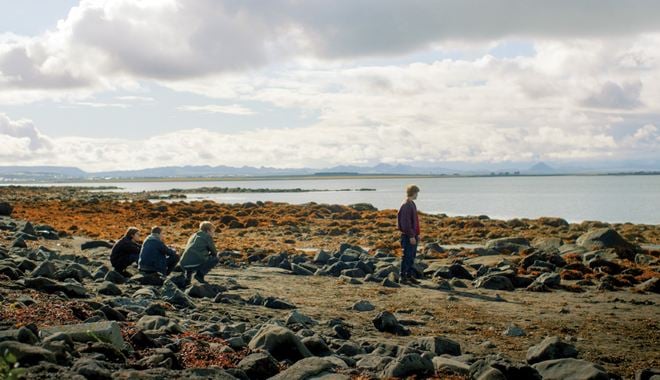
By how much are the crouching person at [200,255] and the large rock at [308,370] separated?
9142mm

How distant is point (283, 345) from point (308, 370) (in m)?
1.43

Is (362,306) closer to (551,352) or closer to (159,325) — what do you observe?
(551,352)

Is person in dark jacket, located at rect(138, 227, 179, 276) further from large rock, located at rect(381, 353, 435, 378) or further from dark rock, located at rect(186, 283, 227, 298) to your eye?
large rock, located at rect(381, 353, 435, 378)

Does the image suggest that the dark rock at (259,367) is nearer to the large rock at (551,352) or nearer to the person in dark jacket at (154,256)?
the large rock at (551,352)

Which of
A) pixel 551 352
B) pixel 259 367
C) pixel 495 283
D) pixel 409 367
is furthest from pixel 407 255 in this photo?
pixel 259 367

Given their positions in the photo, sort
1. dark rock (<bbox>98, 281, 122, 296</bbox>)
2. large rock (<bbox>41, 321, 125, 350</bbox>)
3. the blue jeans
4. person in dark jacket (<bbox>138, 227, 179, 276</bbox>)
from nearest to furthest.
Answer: large rock (<bbox>41, 321, 125, 350</bbox>) → dark rock (<bbox>98, 281, 122, 296</bbox>) → person in dark jacket (<bbox>138, 227, 179, 276</bbox>) → the blue jeans

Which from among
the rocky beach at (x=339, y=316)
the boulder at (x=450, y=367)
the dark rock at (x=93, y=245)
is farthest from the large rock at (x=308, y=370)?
the dark rock at (x=93, y=245)

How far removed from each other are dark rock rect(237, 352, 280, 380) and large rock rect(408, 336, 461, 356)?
2.94 meters

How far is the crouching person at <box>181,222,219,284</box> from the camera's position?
1662 cm

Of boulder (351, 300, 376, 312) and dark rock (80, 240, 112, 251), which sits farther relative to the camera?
dark rock (80, 240, 112, 251)

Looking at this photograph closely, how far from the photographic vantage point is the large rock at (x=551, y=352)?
9766 millimetres

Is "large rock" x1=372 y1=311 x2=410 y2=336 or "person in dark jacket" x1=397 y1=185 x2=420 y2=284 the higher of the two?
"person in dark jacket" x1=397 y1=185 x2=420 y2=284

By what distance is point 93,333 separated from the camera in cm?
804

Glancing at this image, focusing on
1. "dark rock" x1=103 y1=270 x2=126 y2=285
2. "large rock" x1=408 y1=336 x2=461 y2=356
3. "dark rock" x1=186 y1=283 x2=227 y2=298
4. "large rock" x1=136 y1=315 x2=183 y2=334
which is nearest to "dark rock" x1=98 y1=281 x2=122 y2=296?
"dark rock" x1=186 y1=283 x2=227 y2=298
